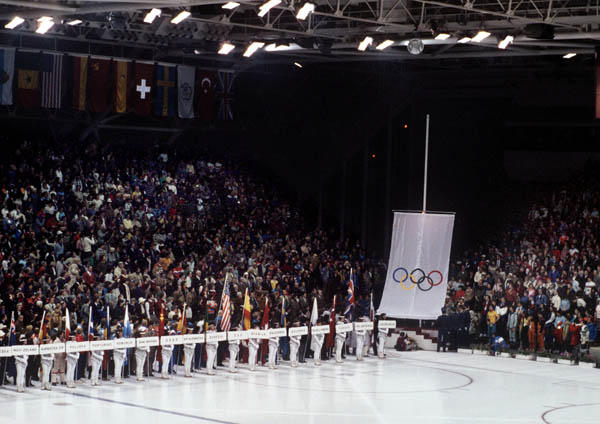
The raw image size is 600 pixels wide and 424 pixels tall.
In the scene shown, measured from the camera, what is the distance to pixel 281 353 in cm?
3164

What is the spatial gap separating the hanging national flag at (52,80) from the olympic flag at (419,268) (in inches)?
546

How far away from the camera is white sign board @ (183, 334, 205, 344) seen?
26859 mm

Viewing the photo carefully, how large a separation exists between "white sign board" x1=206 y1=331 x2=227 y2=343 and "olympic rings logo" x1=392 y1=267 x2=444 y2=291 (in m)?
7.75

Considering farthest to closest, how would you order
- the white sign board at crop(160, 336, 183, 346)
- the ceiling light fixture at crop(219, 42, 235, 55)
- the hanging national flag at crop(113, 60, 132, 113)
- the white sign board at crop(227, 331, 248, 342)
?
the hanging national flag at crop(113, 60, 132, 113) < the ceiling light fixture at crop(219, 42, 235, 55) < the white sign board at crop(227, 331, 248, 342) < the white sign board at crop(160, 336, 183, 346)

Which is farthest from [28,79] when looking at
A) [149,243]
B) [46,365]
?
[46,365]

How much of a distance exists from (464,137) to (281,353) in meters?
16.5

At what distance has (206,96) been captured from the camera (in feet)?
142

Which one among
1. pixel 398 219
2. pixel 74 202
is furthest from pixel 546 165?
pixel 74 202

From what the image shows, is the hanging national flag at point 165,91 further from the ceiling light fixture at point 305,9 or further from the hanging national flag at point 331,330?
the ceiling light fixture at point 305,9

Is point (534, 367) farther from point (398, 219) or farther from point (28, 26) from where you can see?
A: point (28, 26)

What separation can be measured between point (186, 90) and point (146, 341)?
60.1 ft

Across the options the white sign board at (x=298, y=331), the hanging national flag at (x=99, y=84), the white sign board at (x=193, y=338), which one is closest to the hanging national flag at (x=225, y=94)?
the hanging national flag at (x=99, y=84)

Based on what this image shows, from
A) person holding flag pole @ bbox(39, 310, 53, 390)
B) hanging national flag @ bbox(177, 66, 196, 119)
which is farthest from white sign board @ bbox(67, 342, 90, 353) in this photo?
hanging national flag @ bbox(177, 66, 196, 119)

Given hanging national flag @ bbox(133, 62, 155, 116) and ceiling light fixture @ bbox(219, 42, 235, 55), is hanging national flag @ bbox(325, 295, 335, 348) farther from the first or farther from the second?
hanging national flag @ bbox(133, 62, 155, 116)
